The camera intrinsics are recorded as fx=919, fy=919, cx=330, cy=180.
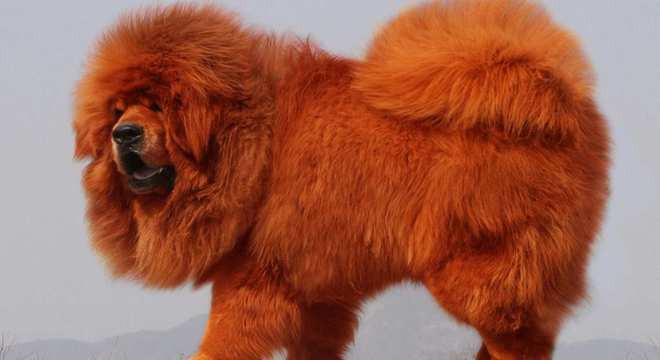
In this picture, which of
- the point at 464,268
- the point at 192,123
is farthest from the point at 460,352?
the point at 192,123

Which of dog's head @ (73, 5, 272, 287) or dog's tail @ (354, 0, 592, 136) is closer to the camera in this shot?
dog's tail @ (354, 0, 592, 136)

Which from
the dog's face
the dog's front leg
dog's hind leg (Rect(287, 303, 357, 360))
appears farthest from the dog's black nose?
dog's hind leg (Rect(287, 303, 357, 360))

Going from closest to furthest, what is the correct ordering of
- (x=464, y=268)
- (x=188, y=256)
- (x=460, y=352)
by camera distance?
1. (x=464, y=268)
2. (x=188, y=256)
3. (x=460, y=352)

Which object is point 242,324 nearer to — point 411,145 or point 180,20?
point 411,145

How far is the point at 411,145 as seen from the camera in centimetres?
447

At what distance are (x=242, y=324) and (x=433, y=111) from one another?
141 cm

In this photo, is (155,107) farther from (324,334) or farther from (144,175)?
(324,334)

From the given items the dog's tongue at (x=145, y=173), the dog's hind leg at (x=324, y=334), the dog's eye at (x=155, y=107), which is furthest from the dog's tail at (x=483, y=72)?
the dog's hind leg at (x=324, y=334)

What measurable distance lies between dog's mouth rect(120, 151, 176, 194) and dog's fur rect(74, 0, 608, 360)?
0.08 metres

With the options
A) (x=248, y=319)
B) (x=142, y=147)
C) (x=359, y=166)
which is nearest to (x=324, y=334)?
(x=248, y=319)

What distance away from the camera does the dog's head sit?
459cm

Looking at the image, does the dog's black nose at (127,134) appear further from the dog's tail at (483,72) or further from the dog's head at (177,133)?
the dog's tail at (483,72)

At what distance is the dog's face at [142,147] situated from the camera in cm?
447

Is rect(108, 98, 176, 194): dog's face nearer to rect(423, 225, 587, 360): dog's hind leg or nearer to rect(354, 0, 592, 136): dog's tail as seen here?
rect(354, 0, 592, 136): dog's tail
